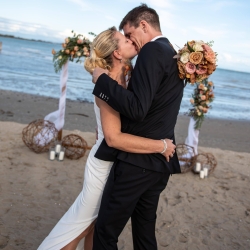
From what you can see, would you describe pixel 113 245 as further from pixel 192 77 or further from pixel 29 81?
pixel 29 81

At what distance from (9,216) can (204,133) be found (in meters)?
9.43

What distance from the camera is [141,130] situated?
262 cm

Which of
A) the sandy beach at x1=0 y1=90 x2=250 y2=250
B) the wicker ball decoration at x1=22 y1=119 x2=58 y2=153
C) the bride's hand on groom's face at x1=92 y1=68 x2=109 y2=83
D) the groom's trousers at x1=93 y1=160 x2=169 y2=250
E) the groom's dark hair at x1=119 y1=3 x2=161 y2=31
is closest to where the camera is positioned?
the bride's hand on groom's face at x1=92 y1=68 x2=109 y2=83

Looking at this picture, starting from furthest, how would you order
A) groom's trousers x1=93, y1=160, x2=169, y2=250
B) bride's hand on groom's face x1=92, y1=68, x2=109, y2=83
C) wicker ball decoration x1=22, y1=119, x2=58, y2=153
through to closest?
wicker ball decoration x1=22, y1=119, x2=58, y2=153, groom's trousers x1=93, y1=160, x2=169, y2=250, bride's hand on groom's face x1=92, y1=68, x2=109, y2=83

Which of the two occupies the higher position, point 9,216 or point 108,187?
point 108,187

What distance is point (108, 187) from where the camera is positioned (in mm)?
2707

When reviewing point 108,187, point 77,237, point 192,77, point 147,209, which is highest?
point 192,77

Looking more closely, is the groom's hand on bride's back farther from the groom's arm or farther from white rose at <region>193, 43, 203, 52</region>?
white rose at <region>193, 43, 203, 52</region>

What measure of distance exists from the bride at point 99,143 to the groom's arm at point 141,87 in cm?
19

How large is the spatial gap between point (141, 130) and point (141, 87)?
37 centimetres

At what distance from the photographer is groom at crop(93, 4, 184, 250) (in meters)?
2.39

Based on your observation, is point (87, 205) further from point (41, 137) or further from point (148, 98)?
point (41, 137)

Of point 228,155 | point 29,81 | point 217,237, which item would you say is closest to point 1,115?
point 228,155

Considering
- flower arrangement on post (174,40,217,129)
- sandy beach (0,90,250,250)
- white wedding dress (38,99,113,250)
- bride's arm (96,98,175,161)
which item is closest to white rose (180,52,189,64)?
flower arrangement on post (174,40,217,129)
